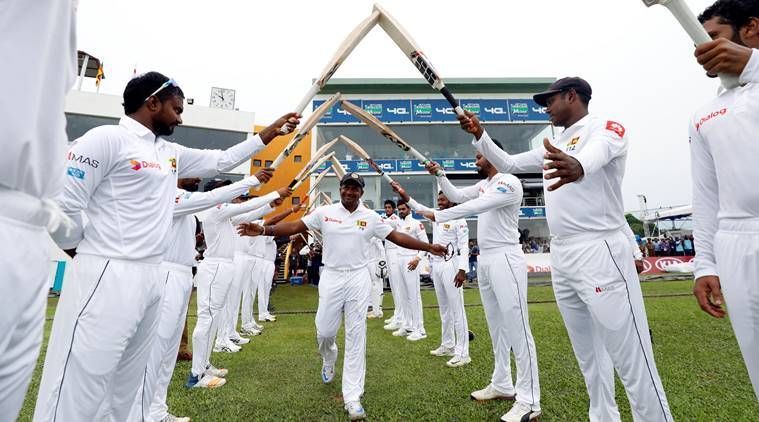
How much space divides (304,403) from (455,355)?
2.95m

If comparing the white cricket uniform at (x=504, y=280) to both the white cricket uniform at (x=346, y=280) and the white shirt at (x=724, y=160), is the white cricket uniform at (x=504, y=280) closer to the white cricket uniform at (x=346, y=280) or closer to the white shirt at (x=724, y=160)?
the white cricket uniform at (x=346, y=280)

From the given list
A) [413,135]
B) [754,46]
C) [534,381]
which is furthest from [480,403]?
[413,135]

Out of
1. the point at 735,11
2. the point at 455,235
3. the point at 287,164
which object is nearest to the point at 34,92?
the point at 735,11

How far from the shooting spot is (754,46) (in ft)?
7.29

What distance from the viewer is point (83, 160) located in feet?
7.98

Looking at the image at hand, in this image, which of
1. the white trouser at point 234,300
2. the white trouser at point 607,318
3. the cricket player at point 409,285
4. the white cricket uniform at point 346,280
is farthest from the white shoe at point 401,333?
the white trouser at point 607,318

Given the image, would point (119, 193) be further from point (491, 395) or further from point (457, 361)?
point (457, 361)

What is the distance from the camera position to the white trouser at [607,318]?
2812 millimetres

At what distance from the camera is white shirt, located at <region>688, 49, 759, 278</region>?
A: 82.9 inches

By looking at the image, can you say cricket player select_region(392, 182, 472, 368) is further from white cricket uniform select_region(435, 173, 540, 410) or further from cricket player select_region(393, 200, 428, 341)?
white cricket uniform select_region(435, 173, 540, 410)

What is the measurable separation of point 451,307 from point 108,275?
5752 mm

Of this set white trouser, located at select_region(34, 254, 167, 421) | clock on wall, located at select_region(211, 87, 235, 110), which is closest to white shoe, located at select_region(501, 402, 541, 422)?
white trouser, located at select_region(34, 254, 167, 421)

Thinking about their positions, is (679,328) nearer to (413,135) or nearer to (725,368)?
(725,368)

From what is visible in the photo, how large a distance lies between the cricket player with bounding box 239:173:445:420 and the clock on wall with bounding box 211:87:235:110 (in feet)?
120
